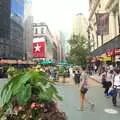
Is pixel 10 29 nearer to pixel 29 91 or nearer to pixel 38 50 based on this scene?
pixel 38 50

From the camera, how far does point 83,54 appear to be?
286 feet

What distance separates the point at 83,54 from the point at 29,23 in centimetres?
5228

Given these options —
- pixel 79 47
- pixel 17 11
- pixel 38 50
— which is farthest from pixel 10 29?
pixel 38 50

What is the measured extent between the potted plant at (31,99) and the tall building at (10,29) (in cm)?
8925

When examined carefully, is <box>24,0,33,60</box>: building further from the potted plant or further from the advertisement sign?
the potted plant

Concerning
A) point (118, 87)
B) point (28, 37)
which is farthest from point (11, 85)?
point (28, 37)

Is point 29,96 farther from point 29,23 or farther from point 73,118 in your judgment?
point 29,23

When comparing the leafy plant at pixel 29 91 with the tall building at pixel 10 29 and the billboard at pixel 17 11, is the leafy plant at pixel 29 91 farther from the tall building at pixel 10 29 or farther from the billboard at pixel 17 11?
the billboard at pixel 17 11

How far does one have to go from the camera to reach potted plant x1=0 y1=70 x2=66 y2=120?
554 cm

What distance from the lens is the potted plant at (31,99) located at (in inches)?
218

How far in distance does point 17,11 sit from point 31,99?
10545 cm

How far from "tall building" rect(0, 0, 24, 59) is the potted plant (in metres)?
89.3

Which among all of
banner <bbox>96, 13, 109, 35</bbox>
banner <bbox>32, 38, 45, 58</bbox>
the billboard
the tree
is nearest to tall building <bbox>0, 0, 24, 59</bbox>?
the billboard

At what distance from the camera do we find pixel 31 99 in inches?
221
